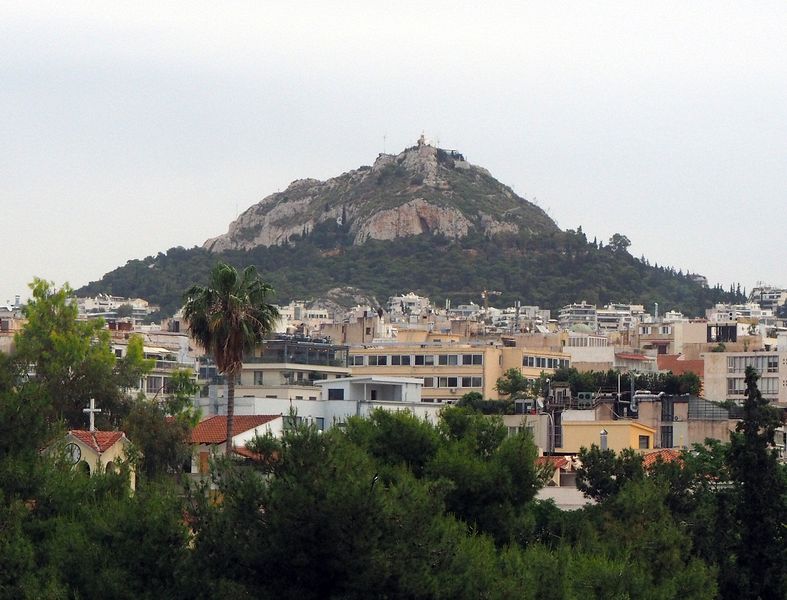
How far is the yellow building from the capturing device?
272 ft

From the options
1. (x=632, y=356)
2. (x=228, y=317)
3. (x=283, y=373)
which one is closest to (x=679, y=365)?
(x=632, y=356)

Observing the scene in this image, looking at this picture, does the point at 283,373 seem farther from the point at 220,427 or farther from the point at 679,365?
the point at 679,365

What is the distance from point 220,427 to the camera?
76375mm

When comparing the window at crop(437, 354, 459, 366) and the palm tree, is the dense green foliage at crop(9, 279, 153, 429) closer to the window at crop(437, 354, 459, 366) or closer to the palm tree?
the palm tree

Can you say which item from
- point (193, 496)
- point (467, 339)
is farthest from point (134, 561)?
point (467, 339)

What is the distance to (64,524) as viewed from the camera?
4662 cm

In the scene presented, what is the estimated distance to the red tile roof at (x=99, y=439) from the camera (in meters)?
59.0

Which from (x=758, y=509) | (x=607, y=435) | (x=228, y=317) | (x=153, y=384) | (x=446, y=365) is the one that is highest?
(x=228, y=317)

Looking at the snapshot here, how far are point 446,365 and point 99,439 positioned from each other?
75.3 m

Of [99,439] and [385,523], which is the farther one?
[99,439]

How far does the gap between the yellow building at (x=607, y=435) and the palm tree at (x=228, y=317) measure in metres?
16.7

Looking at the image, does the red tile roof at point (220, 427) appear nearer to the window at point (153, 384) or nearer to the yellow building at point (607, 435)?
the yellow building at point (607, 435)

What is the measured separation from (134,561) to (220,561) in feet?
7.50

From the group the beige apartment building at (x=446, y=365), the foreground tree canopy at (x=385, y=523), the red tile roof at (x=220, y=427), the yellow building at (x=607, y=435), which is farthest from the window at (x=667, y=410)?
the beige apartment building at (x=446, y=365)
